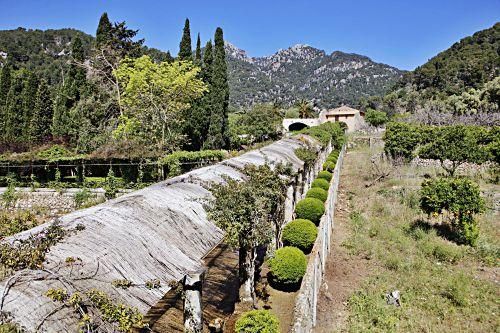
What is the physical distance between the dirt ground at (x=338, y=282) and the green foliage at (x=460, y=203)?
337cm

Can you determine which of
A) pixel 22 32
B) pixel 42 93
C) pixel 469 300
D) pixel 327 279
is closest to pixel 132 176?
pixel 327 279

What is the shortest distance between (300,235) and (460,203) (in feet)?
18.6

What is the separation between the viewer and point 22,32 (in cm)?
11562

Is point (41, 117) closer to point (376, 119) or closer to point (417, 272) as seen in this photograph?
point (417, 272)

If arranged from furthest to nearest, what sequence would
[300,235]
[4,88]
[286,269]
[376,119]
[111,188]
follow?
[376,119], [4,88], [111,188], [300,235], [286,269]

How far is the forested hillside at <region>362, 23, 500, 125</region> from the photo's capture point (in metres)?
44.7

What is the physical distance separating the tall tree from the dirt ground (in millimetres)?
22423

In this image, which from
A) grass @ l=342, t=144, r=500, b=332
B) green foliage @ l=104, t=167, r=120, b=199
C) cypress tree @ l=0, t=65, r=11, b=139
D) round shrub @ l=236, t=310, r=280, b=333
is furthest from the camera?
cypress tree @ l=0, t=65, r=11, b=139

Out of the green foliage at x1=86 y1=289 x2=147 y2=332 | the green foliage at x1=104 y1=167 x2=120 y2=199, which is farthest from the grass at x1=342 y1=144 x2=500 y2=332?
the green foliage at x1=104 y1=167 x2=120 y2=199

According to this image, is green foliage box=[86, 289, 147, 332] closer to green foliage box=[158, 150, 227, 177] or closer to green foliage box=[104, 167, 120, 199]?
green foliage box=[104, 167, 120, 199]

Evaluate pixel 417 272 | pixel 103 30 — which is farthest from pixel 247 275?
pixel 103 30

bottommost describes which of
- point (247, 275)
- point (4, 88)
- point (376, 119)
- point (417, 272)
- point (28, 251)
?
point (417, 272)

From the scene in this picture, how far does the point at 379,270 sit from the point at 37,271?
9.48 meters

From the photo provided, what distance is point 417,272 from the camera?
34.1 ft
